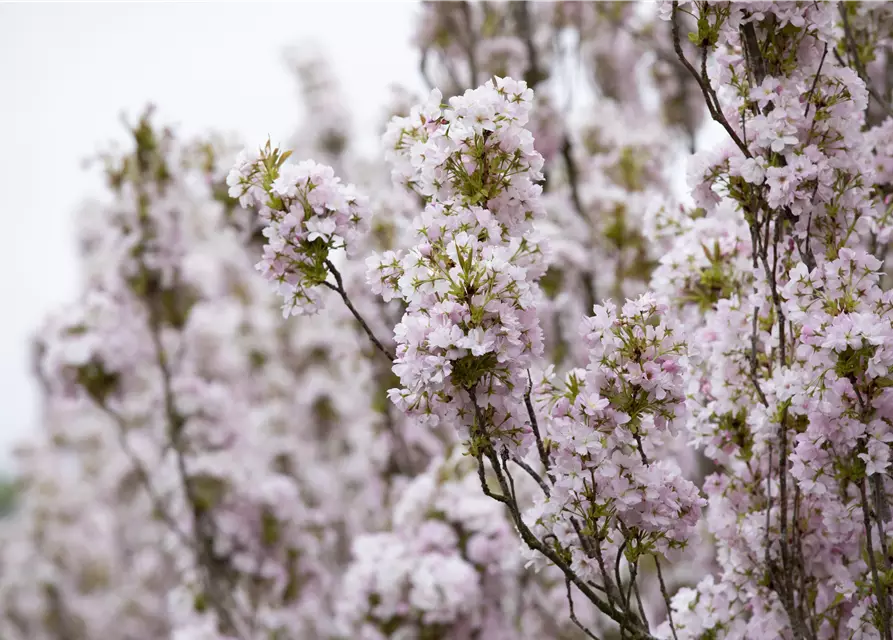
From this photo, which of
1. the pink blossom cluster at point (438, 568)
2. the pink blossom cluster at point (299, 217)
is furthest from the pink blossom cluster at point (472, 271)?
the pink blossom cluster at point (438, 568)

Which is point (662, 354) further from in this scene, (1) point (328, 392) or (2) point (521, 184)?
(1) point (328, 392)

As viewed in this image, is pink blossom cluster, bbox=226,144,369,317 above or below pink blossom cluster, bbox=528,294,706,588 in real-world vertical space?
above

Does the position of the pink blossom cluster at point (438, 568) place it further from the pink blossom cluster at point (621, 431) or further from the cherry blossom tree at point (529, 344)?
the pink blossom cluster at point (621, 431)

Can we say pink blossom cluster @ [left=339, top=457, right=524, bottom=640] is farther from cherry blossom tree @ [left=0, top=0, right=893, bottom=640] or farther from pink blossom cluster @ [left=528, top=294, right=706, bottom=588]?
pink blossom cluster @ [left=528, top=294, right=706, bottom=588]

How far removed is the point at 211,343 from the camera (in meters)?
4.24

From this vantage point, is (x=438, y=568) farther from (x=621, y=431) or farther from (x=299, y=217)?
(x=299, y=217)

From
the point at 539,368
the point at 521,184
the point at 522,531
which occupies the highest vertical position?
the point at 521,184

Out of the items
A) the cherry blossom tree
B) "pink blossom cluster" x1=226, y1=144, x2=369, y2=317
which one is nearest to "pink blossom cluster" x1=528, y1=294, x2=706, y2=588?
the cherry blossom tree

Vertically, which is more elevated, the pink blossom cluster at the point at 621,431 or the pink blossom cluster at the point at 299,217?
the pink blossom cluster at the point at 299,217

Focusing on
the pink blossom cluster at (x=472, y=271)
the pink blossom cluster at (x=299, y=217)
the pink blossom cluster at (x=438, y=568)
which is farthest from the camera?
the pink blossom cluster at (x=438, y=568)

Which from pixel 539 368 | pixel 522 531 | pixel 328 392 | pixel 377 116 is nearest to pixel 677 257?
pixel 539 368

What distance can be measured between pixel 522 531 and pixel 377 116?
231 cm

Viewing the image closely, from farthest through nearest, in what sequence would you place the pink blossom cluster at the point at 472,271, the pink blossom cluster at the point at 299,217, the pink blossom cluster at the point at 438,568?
the pink blossom cluster at the point at 438,568 → the pink blossom cluster at the point at 299,217 → the pink blossom cluster at the point at 472,271

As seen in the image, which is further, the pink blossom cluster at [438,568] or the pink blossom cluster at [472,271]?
the pink blossom cluster at [438,568]
